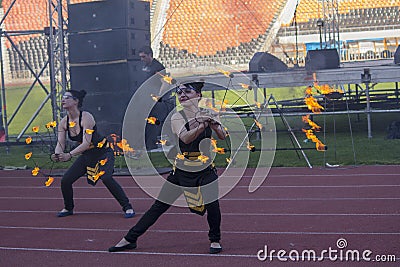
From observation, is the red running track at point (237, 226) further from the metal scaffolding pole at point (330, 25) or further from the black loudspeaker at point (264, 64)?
the metal scaffolding pole at point (330, 25)

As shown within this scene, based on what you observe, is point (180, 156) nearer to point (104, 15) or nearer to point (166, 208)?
point (166, 208)

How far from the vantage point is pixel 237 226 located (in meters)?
8.20

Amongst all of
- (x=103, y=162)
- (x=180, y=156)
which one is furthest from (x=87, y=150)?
(x=180, y=156)

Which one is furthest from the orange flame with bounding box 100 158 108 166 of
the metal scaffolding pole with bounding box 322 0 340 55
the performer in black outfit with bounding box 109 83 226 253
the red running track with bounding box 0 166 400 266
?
the metal scaffolding pole with bounding box 322 0 340 55

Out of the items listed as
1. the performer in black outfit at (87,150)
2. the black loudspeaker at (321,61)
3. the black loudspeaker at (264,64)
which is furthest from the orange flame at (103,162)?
the black loudspeaker at (264,64)

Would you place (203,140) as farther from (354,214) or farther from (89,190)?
(89,190)

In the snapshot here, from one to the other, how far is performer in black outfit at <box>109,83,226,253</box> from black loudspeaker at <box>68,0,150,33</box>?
10405 mm

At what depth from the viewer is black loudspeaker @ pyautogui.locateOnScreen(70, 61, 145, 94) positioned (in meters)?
16.8

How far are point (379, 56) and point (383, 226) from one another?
86.1 feet

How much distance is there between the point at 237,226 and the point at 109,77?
937 centimetres

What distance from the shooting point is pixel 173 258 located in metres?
6.74

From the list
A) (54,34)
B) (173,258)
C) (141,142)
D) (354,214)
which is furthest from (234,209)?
(54,34)

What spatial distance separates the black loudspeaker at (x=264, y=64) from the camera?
72.6ft

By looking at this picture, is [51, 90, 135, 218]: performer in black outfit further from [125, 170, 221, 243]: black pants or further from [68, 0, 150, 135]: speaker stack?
[68, 0, 150, 135]: speaker stack
